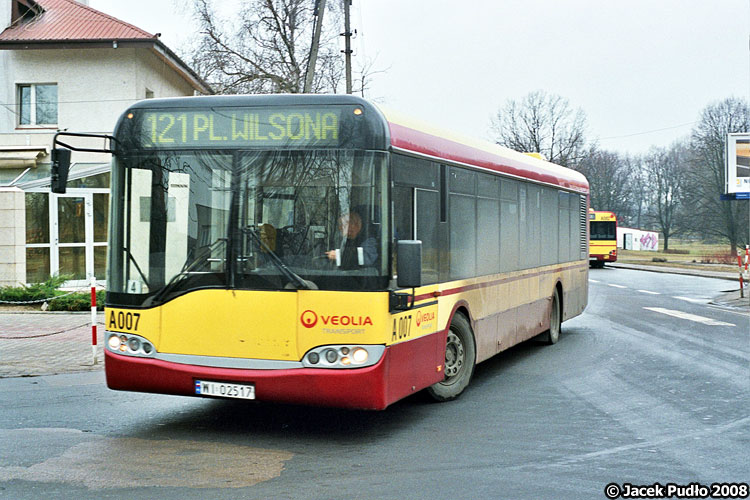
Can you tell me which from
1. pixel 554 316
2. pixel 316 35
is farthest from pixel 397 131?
pixel 316 35

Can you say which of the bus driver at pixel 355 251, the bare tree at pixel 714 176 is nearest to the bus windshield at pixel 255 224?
the bus driver at pixel 355 251

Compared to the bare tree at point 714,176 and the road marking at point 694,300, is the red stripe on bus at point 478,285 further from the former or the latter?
the bare tree at point 714,176

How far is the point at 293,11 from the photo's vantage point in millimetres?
38844

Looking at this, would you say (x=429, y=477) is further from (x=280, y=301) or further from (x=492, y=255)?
(x=492, y=255)

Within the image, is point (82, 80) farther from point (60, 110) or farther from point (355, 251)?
point (355, 251)

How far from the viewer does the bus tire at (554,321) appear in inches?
549

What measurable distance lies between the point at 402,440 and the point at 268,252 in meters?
1.91

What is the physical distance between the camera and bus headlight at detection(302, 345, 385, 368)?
704 cm

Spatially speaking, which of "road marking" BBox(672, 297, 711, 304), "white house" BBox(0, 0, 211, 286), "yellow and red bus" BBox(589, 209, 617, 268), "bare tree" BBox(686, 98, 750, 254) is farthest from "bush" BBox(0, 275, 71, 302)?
"bare tree" BBox(686, 98, 750, 254)

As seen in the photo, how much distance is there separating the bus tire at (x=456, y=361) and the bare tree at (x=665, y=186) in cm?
8075

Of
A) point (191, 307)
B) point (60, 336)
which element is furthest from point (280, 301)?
point (60, 336)

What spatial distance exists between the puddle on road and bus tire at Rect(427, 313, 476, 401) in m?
2.52

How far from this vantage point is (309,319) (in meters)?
7.05

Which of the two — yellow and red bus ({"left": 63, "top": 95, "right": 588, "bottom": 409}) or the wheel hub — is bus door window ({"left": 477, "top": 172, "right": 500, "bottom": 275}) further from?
yellow and red bus ({"left": 63, "top": 95, "right": 588, "bottom": 409})
